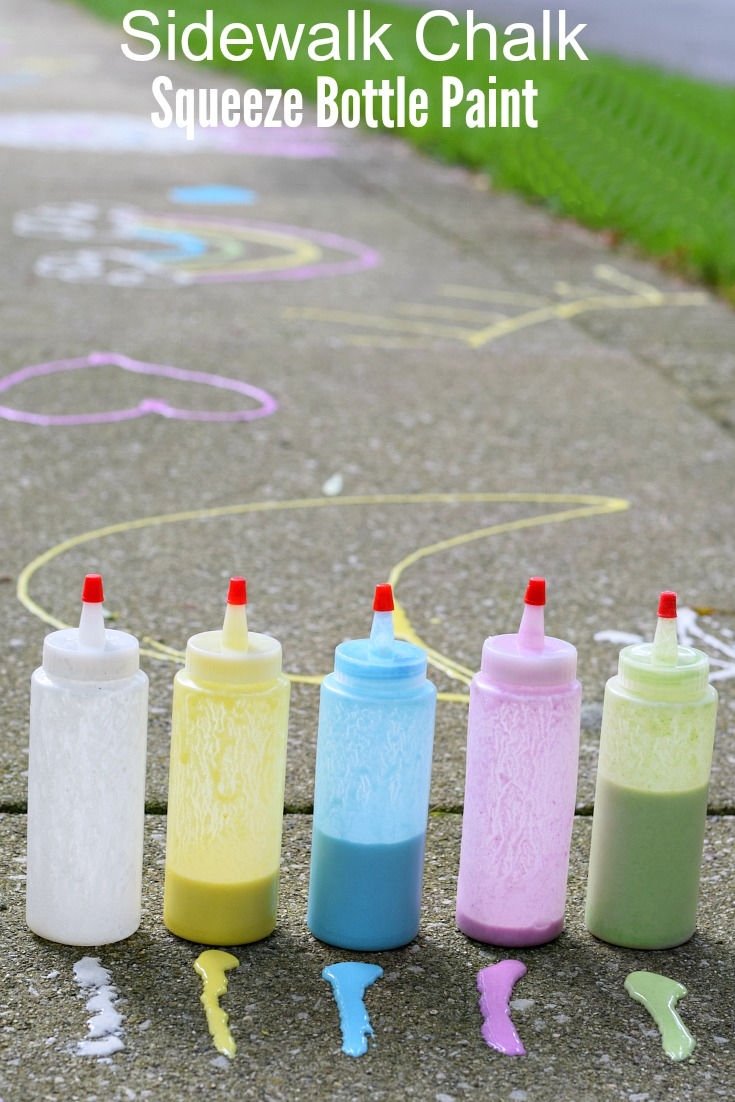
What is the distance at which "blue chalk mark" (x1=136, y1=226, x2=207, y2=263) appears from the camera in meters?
6.52

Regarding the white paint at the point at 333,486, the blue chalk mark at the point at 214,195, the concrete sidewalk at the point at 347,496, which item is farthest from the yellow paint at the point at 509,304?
the blue chalk mark at the point at 214,195

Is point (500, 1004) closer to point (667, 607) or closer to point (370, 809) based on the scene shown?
point (370, 809)

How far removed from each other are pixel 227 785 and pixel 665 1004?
0.65 metres

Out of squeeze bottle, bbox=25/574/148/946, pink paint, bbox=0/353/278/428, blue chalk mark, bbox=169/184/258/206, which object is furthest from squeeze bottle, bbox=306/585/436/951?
blue chalk mark, bbox=169/184/258/206

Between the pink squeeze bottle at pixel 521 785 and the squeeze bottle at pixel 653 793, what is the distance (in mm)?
57

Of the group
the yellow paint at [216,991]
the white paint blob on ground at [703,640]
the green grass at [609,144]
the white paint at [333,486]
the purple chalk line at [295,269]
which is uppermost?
the green grass at [609,144]

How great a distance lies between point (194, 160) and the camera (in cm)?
870

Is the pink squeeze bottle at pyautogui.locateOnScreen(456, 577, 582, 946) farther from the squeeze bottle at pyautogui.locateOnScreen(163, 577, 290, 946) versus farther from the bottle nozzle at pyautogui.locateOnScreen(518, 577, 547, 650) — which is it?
the squeeze bottle at pyautogui.locateOnScreen(163, 577, 290, 946)

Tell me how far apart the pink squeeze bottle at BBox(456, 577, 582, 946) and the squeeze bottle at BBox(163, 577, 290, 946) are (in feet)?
0.90

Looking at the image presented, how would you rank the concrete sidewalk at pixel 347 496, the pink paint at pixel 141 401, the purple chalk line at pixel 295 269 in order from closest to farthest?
1. the concrete sidewalk at pixel 347 496
2. the pink paint at pixel 141 401
3. the purple chalk line at pixel 295 269

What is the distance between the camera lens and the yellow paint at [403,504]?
10.3ft

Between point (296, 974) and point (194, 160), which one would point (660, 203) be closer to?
point (194, 160)

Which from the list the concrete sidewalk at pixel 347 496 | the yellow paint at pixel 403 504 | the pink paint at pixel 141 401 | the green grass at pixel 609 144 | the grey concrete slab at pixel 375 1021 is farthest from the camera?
the green grass at pixel 609 144

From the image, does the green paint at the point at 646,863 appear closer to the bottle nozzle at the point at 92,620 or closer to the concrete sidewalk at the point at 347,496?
the concrete sidewalk at the point at 347,496
